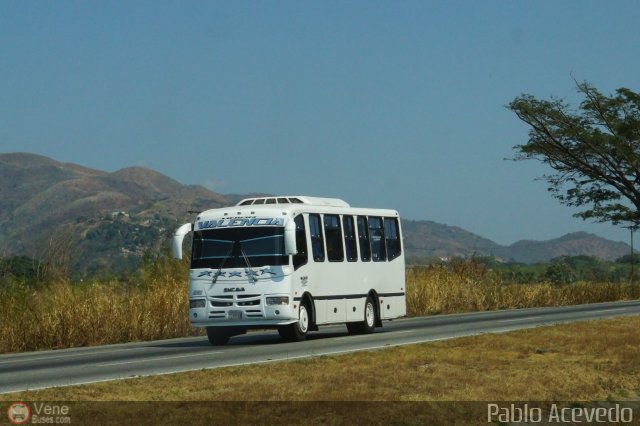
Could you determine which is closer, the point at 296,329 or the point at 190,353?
the point at 190,353

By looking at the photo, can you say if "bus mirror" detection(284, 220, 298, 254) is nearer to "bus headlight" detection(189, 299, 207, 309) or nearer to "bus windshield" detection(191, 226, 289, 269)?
"bus windshield" detection(191, 226, 289, 269)

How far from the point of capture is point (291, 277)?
1041 inches

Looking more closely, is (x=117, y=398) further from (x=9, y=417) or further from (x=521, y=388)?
(x=521, y=388)

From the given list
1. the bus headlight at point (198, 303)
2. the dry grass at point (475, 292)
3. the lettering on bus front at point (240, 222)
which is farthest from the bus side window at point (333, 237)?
the dry grass at point (475, 292)

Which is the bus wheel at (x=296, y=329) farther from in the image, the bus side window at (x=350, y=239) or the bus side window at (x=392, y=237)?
the bus side window at (x=392, y=237)

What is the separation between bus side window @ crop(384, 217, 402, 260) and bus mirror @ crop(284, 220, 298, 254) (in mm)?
5645

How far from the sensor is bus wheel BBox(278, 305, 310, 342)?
26.9m

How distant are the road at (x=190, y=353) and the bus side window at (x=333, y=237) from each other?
1.81 m

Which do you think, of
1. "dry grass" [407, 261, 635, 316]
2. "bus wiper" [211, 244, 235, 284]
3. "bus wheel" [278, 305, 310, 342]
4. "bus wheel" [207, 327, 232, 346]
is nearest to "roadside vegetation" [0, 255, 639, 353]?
"bus wheel" [207, 327, 232, 346]

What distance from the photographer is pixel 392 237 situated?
1264 inches

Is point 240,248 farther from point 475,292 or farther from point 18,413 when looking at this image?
point 475,292

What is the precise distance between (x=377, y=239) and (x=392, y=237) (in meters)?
1.06

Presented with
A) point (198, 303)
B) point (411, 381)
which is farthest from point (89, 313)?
point (411, 381)

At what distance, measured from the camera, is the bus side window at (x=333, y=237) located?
28.5 metres
